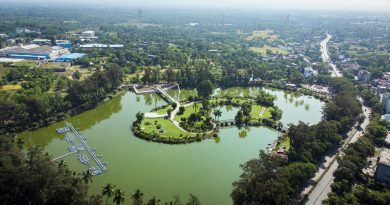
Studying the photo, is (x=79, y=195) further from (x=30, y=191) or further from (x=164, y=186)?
(x=164, y=186)

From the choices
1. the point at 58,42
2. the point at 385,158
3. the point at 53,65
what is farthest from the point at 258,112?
the point at 58,42

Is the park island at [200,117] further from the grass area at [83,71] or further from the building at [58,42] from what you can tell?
the building at [58,42]

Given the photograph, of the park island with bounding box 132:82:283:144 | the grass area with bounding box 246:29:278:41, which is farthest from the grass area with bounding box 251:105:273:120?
the grass area with bounding box 246:29:278:41

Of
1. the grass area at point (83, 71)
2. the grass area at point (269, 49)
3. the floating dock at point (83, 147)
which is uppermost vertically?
the grass area at point (269, 49)

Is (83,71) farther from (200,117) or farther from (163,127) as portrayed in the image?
(200,117)

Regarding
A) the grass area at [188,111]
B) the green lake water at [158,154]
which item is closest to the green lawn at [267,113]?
the green lake water at [158,154]

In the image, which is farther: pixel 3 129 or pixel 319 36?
pixel 319 36

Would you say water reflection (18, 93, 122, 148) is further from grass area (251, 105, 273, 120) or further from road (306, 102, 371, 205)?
road (306, 102, 371, 205)

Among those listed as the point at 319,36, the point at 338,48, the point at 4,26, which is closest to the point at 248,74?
the point at 338,48
